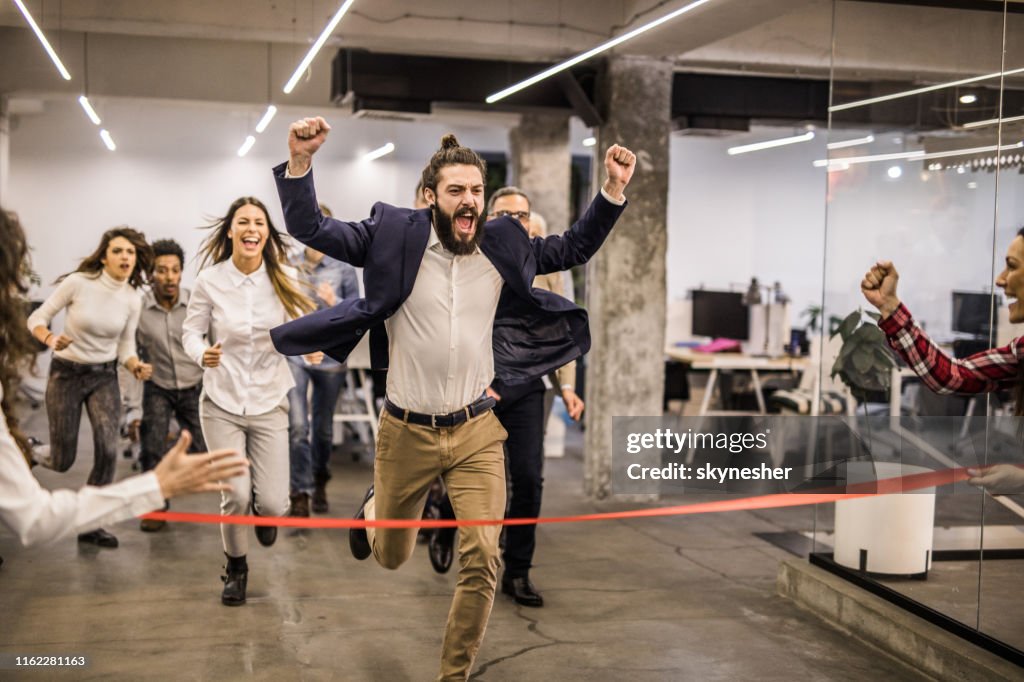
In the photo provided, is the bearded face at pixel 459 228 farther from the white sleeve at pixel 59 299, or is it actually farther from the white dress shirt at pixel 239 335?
the white sleeve at pixel 59 299

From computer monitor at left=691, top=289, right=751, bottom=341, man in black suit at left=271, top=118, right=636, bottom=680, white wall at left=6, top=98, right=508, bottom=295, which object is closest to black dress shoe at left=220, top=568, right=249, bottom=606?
man in black suit at left=271, top=118, right=636, bottom=680

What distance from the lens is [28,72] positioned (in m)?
8.48

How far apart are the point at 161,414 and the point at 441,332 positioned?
3.38 m

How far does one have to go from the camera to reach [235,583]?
4.85 metres

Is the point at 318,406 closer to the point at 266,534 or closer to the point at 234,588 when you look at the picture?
the point at 266,534

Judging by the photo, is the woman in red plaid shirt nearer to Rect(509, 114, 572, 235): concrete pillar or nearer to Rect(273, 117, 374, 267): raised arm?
Rect(273, 117, 374, 267): raised arm

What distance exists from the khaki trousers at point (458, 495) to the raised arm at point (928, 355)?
1.36 metres

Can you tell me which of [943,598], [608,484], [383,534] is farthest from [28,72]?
[943,598]

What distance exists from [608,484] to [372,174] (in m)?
6.11

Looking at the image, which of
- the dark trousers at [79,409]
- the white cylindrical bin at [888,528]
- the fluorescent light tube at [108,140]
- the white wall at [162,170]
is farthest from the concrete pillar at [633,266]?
the fluorescent light tube at [108,140]

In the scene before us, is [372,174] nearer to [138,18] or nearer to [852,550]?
[138,18]

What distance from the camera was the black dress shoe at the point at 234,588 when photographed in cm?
483

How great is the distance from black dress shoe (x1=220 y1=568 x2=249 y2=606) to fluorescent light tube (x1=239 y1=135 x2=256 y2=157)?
7598 mm

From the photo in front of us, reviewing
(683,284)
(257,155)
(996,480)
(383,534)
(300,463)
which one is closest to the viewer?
(996,480)
